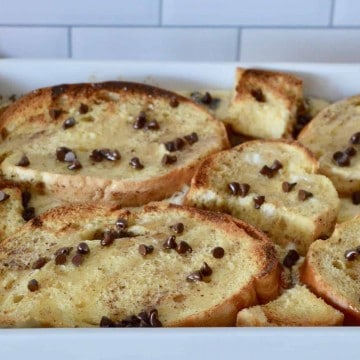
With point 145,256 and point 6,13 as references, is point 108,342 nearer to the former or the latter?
point 145,256

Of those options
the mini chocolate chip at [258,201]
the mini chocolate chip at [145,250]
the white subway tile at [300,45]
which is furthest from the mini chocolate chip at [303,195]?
the white subway tile at [300,45]

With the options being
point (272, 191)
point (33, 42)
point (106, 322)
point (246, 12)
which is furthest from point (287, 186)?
point (33, 42)

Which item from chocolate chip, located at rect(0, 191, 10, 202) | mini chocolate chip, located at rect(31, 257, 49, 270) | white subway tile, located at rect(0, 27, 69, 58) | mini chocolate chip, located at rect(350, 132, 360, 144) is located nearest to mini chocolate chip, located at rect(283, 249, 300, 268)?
mini chocolate chip, located at rect(350, 132, 360, 144)

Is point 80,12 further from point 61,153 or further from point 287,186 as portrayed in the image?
point 287,186

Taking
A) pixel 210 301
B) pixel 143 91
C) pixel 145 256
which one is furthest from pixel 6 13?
pixel 210 301

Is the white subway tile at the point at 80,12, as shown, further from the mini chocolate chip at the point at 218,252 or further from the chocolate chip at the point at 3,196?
the mini chocolate chip at the point at 218,252

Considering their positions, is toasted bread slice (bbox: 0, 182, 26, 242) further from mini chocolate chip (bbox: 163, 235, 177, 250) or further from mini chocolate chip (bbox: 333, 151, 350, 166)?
mini chocolate chip (bbox: 333, 151, 350, 166)
